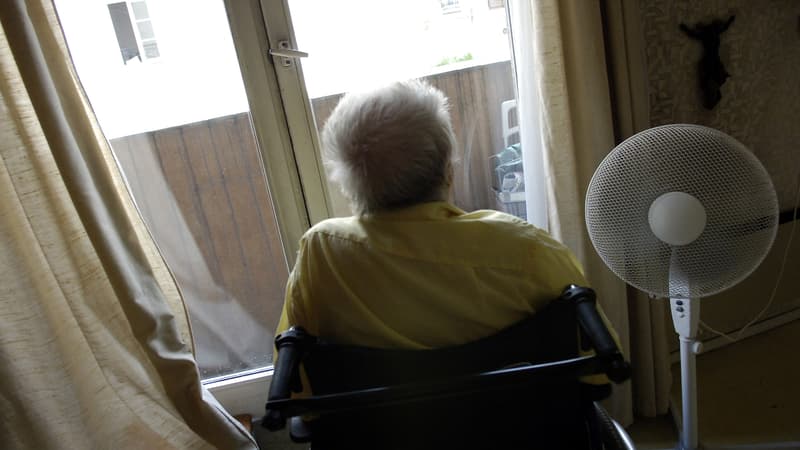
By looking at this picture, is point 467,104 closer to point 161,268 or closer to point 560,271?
point 560,271

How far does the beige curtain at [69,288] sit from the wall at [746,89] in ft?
5.03

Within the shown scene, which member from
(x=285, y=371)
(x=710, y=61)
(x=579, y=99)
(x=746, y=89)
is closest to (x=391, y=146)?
(x=285, y=371)

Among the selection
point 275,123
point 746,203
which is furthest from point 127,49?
point 746,203

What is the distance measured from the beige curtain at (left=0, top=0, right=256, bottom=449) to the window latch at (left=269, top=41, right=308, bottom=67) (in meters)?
0.49

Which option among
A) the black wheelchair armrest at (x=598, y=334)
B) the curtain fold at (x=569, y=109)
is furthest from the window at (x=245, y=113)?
the black wheelchair armrest at (x=598, y=334)

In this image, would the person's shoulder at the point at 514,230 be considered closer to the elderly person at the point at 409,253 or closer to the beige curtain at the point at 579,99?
the elderly person at the point at 409,253

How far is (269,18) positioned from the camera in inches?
51.0

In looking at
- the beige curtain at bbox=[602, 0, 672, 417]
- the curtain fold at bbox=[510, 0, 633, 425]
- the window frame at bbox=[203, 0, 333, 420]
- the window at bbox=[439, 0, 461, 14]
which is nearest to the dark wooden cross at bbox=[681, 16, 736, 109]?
the beige curtain at bbox=[602, 0, 672, 417]

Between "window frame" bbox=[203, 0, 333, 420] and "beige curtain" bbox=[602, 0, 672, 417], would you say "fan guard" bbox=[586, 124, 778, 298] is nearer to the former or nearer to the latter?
"beige curtain" bbox=[602, 0, 672, 417]

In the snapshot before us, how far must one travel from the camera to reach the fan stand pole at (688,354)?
1.12 m

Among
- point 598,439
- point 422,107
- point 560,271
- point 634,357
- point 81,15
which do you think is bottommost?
point 634,357

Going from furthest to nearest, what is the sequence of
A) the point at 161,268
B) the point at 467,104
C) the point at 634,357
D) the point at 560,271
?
the point at 467,104
the point at 634,357
the point at 161,268
the point at 560,271

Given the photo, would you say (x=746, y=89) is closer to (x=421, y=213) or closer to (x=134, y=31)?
(x=421, y=213)

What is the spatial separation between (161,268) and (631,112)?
4.19 feet
